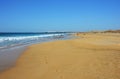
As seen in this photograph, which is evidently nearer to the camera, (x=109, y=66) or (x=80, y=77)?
(x=80, y=77)

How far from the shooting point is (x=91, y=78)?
225 inches

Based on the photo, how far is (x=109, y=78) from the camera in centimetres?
562

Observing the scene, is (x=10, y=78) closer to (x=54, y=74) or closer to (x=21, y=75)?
(x=21, y=75)

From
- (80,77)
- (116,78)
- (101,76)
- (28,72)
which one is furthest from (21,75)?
(116,78)

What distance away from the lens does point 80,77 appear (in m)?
5.91

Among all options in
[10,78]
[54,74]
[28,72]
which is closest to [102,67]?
[54,74]

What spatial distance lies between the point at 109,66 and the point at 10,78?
3706 mm

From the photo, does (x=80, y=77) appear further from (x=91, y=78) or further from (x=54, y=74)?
(x=54, y=74)

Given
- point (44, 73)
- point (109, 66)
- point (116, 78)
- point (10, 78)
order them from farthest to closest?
point (109, 66), point (44, 73), point (10, 78), point (116, 78)

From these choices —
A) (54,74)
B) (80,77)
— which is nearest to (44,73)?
(54,74)

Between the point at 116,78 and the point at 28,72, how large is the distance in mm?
3165

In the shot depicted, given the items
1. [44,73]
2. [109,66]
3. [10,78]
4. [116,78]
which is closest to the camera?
[116,78]

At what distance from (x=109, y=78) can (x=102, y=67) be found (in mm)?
1354

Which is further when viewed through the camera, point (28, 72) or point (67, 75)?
point (28, 72)
